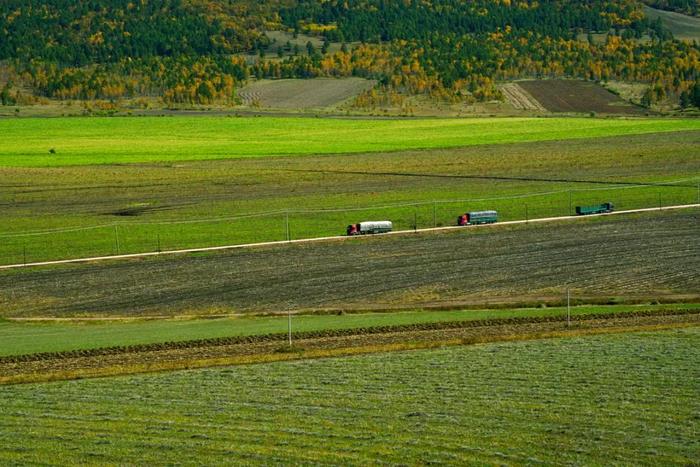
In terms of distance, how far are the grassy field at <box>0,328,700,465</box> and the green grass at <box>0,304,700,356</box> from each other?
21.8ft

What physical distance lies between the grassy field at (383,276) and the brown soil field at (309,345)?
5.50 meters

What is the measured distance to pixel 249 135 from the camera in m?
147

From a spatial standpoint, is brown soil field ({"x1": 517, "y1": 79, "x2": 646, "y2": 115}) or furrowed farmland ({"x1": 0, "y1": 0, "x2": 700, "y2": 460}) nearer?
furrowed farmland ({"x1": 0, "y1": 0, "x2": 700, "y2": 460})

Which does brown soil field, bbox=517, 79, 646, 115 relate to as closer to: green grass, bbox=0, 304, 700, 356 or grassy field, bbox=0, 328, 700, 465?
green grass, bbox=0, 304, 700, 356

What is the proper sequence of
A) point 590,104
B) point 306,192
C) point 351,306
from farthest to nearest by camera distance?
point 590,104, point 306,192, point 351,306

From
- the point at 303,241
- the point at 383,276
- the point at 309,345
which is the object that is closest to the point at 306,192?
the point at 303,241

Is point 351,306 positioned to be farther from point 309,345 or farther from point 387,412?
point 387,412

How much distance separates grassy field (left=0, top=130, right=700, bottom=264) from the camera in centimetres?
7612

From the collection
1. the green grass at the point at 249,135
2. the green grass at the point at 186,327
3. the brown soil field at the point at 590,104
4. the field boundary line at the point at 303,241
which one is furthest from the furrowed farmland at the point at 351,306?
the brown soil field at the point at 590,104

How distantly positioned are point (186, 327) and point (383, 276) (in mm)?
13890

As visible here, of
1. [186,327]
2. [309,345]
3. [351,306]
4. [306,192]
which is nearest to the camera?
[309,345]

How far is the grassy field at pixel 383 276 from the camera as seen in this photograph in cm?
5638

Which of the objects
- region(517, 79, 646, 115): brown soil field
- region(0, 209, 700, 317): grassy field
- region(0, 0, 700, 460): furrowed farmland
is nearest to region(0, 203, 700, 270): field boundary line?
region(0, 0, 700, 460): furrowed farmland

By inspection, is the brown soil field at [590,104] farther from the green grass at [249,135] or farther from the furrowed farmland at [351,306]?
the furrowed farmland at [351,306]
